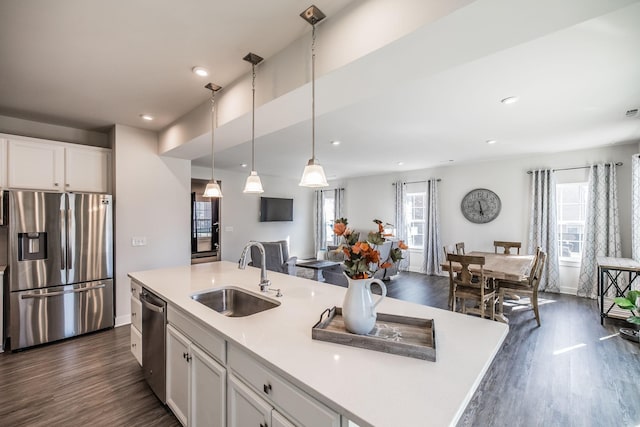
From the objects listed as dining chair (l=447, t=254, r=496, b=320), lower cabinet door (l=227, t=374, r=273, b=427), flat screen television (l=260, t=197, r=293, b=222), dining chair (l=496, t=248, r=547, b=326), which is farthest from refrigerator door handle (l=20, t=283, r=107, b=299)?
dining chair (l=496, t=248, r=547, b=326)

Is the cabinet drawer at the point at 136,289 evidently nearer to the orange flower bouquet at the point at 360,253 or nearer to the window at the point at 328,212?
the orange flower bouquet at the point at 360,253

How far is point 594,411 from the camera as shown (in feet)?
6.73

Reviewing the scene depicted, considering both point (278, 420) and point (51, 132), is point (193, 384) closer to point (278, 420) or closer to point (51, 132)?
point (278, 420)

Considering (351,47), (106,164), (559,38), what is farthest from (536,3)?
(106,164)

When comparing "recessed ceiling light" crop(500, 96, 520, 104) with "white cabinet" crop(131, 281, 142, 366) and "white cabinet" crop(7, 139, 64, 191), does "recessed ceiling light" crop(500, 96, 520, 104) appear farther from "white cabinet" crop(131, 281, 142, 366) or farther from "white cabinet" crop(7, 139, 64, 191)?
"white cabinet" crop(7, 139, 64, 191)

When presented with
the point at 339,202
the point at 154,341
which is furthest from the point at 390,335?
the point at 339,202

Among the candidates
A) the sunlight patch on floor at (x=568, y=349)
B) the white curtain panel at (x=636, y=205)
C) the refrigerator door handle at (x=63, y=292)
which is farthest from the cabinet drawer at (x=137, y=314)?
the white curtain panel at (x=636, y=205)

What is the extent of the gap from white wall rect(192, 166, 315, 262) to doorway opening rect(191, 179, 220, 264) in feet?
0.50

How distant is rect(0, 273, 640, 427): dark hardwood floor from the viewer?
6.54 feet

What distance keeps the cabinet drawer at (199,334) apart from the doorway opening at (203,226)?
520 cm

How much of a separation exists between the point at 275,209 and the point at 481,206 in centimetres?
524

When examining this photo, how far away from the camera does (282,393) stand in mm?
1063

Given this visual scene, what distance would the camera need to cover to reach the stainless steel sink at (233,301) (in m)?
2.03

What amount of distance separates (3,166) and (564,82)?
219 inches
